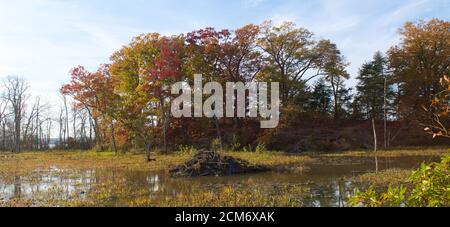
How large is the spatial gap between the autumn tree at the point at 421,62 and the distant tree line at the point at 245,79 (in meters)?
0.09

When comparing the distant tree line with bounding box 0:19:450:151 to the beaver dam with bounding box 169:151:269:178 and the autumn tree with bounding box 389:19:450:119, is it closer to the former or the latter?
the autumn tree with bounding box 389:19:450:119

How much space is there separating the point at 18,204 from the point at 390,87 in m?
37.7

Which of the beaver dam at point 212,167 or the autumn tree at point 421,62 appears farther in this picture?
the autumn tree at point 421,62

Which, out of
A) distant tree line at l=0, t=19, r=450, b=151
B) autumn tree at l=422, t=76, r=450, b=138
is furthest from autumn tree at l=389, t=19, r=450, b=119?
autumn tree at l=422, t=76, r=450, b=138

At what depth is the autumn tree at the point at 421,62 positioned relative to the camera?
3597 cm

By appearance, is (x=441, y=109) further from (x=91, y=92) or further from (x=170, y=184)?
(x=91, y=92)

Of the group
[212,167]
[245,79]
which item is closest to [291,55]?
[245,79]

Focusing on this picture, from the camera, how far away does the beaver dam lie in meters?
16.0

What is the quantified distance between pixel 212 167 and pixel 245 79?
19.2 metres

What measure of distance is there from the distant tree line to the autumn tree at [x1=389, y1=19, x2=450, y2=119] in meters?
0.09

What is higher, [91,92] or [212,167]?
[91,92]

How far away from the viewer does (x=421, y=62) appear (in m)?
37.9

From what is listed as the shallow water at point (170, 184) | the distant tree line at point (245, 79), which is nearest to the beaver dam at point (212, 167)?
the shallow water at point (170, 184)

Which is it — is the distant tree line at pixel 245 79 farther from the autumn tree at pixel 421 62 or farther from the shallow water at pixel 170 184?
the shallow water at pixel 170 184
